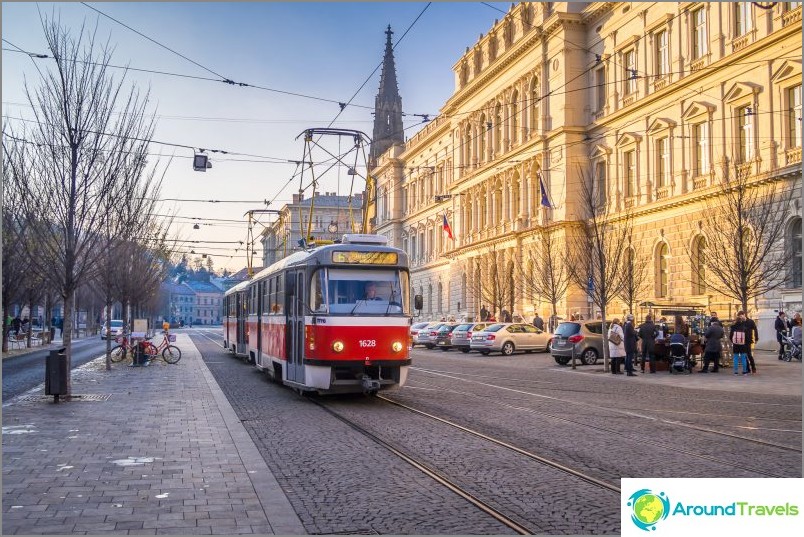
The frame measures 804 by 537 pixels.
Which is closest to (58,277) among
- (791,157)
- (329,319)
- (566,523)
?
(329,319)

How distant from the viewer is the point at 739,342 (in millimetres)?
25734

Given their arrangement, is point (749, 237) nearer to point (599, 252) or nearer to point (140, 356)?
point (599, 252)

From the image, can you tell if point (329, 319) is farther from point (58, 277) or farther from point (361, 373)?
point (58, 277)

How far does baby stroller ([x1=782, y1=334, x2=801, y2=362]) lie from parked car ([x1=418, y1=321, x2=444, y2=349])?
75.6ft

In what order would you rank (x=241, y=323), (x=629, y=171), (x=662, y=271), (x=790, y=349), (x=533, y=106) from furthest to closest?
1. (x=533, y=106)
2. (x=629, y=171)
3. (x=662, y=271)
4. (x=241, y=323)
5. (x=790, y=349)

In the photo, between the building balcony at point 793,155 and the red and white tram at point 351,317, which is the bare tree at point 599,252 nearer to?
the building balcony at point 793,155

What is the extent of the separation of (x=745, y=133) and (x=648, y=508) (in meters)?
35.0

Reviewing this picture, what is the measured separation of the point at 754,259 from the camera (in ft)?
100

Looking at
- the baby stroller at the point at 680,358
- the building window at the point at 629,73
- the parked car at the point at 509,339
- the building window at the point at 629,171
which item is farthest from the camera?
the building window at the point at 629,171

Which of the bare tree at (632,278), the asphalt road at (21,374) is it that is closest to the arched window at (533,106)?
the bare tree at (632,278)

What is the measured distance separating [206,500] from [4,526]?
1718 mm

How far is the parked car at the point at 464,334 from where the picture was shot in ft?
142

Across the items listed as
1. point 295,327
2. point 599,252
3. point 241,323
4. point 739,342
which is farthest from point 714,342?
point 241,323

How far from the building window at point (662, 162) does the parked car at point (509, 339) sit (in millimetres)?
10265
